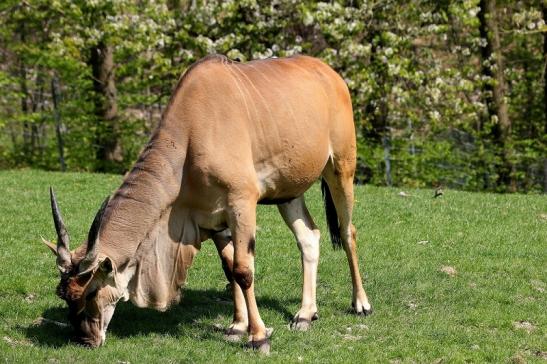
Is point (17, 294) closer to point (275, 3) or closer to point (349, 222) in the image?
point (349, 222)

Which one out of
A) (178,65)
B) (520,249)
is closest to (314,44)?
(178,65)

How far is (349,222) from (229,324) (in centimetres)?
153

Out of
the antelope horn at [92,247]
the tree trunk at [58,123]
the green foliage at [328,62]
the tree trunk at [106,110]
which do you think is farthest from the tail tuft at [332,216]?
the tree trunk at [106,110]

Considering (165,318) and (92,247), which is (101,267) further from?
(165,318)

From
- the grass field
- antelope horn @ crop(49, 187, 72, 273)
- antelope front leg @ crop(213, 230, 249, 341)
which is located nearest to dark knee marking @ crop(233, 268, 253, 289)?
antelope front leg @ crop(213, 230, 249, 341)

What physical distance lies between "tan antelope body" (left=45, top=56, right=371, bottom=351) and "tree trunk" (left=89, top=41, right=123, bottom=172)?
13817mm

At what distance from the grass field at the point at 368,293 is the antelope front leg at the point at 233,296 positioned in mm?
164

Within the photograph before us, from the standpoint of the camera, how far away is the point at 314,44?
2045 cm

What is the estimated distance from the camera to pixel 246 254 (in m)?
6.97

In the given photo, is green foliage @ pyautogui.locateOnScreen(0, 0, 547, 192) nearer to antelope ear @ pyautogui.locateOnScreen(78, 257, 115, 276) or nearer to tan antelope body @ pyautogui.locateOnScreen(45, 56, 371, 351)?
tan antelope body @ pyautogui.locateOnScreen(45, 56, 371, 351)

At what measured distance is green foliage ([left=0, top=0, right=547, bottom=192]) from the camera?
18.9 meters

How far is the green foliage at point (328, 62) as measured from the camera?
1891 cm

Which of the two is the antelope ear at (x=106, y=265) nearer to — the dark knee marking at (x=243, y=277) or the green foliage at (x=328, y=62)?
the dark knee marking at (x=243, y=277)

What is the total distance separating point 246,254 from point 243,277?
176 mm
